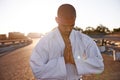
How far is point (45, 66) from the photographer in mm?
2645

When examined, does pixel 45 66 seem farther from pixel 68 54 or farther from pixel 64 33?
pixel 64 33

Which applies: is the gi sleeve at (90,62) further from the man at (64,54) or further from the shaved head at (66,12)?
the shaved head at (66,12)

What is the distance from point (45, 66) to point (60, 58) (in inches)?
6.4

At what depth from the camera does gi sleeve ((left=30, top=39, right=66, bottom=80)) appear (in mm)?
2629

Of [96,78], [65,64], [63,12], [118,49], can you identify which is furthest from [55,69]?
[118,49]

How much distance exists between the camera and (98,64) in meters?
2.81

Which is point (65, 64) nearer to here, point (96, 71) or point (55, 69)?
point (55, 69)

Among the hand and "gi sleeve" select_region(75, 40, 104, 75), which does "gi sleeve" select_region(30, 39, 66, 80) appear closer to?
the hand

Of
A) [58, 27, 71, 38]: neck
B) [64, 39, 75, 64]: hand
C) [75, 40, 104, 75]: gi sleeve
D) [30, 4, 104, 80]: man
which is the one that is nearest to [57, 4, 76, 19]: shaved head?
[30, 4, 104, 80]: man

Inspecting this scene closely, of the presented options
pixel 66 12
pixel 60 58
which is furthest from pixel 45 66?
pixel 66 12

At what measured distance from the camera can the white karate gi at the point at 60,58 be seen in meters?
2.64

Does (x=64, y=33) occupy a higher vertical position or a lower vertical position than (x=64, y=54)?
higher

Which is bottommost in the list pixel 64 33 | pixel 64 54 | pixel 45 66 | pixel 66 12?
pixel 45 66

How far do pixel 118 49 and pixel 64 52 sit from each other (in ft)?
41.8
